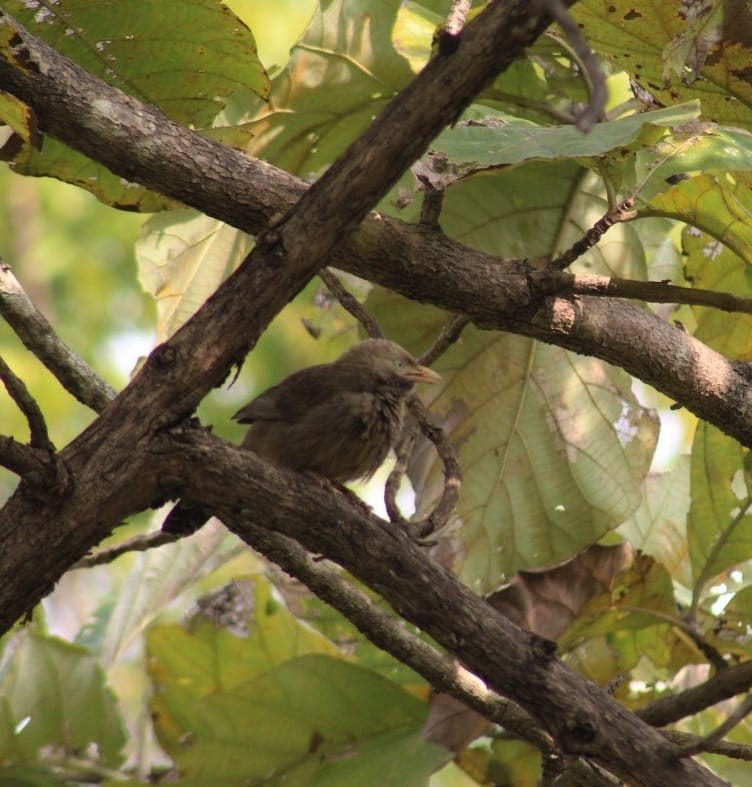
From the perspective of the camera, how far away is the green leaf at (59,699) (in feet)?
11.4

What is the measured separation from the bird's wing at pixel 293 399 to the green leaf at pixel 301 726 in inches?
31.5

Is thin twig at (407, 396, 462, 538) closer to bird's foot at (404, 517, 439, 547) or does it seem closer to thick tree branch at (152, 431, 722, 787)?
bird's foot at (404, 517, 439, 547)

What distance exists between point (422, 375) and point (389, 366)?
0.39 ft

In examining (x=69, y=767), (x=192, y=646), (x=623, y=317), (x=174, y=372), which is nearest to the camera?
(x=174, y=372)

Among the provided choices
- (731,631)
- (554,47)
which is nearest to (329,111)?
(554,47)

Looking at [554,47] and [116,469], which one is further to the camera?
[554,47]

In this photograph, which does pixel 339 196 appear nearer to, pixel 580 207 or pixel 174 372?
pixel 174 372

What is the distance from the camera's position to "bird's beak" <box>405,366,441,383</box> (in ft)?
12.5

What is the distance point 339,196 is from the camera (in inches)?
82.8

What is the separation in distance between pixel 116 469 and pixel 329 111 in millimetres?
1987

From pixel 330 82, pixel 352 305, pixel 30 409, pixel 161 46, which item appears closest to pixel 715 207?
pixel 352 305

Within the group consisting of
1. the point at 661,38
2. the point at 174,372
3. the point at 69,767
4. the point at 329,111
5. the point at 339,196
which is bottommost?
the point at 69,767

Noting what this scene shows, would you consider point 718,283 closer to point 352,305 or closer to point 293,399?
point 352,305

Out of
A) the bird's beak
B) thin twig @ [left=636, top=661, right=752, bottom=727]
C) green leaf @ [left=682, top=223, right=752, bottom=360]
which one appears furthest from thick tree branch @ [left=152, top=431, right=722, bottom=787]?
green leaf @ [left=682, top=223, right=752, bottom=360]
